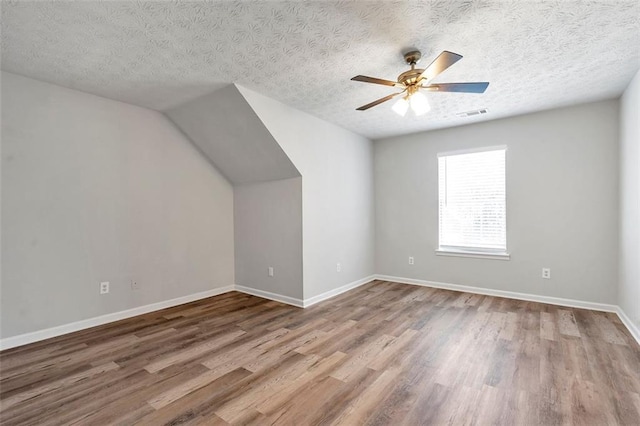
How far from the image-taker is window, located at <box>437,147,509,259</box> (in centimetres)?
421

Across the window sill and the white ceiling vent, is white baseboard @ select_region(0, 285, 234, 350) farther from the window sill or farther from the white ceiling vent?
the white ceiling vent

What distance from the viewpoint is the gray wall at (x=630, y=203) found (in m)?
2.78

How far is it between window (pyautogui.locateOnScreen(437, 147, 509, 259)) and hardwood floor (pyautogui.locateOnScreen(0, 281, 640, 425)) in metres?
1.16

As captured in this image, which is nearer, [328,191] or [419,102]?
[419,102]

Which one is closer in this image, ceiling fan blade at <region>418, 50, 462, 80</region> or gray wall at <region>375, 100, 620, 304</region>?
ceiling fan blade at <region>418, 50, 462, 80</region>

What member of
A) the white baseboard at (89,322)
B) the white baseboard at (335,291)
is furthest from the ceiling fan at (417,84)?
the white baseboard at (89,322)

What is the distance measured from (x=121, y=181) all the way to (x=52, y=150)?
2.15 ft

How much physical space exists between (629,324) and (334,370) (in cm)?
304

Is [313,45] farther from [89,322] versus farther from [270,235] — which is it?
[89,322]

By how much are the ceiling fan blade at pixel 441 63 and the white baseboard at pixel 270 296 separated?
9.45 feet

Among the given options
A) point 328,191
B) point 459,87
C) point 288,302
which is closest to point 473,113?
point 459,87

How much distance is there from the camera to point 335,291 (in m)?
4.34

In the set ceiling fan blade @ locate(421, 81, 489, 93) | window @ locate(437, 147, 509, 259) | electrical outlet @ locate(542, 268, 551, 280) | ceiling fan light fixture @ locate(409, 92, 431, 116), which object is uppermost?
ceiling fan blade @ locate(421, 81, 489, 93)

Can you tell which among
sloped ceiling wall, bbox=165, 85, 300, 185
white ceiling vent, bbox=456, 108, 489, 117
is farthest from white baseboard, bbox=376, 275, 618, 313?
sloped ceiling wall, bbox=165, 85, 300, 185
